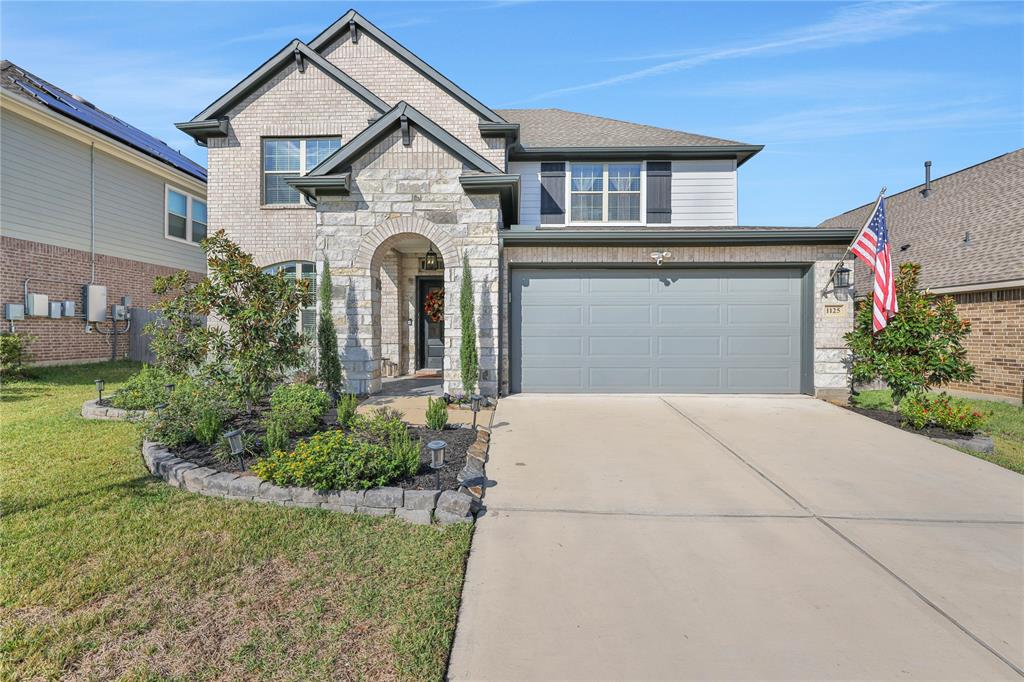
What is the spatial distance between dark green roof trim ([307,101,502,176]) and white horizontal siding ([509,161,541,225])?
11.7 ft

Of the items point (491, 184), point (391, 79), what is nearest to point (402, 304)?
point (491, 184)

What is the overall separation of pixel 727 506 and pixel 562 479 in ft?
5.21

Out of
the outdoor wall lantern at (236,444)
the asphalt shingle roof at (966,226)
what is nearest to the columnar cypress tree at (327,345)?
the outdoor wall lantern at (236,444)

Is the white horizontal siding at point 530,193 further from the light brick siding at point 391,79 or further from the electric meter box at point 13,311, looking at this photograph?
the electric meter box at point 13,311

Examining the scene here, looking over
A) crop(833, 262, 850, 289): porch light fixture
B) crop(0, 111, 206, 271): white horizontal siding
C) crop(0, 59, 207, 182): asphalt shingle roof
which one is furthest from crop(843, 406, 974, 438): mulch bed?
crop(0, 59, 207, 182): asphalt shingle roof

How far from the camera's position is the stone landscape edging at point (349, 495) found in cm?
398

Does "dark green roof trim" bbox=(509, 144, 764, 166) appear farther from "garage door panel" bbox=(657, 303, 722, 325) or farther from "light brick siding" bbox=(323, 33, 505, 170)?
"garage door panel" bbox=(657, 303, 722, 325)

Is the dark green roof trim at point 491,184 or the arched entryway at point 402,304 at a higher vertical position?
the dark green roof trim at point 491,184

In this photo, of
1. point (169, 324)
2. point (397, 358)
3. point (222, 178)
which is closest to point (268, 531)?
point (169, 324)

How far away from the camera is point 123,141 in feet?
44.2

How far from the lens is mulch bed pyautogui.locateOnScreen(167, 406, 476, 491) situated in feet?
14.6

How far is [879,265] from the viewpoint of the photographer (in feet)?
25.6

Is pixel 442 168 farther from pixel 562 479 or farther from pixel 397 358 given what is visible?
pixel 562 479

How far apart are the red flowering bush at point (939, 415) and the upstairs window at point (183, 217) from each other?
19496mm
